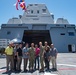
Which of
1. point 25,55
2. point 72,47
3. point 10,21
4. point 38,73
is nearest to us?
point 38,73

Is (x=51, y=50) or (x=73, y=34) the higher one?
(x=73, y=34)

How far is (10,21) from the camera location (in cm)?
4962

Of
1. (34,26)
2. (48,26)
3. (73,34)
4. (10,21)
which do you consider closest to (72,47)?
(73,34)

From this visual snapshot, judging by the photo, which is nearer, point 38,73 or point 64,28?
point 38,73

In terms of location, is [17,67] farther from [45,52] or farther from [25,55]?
[45,52]

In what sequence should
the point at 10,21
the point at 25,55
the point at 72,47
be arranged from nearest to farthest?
the point at 25,55 → the point at 72,47 → the point at 10,21

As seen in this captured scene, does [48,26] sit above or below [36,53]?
above

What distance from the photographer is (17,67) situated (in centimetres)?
1173

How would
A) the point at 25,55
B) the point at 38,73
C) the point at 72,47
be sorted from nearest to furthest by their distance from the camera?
the point at 38,73 → the point at 25,55 → the point at 72,47

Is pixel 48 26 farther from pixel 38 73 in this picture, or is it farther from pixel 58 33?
pixel 38 73

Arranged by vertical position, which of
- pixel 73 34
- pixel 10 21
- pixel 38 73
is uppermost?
pixel 10 21

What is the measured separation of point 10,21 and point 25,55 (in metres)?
39.0

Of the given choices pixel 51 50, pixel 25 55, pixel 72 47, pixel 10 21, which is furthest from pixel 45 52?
pixel 10 21

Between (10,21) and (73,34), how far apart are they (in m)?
16.8
